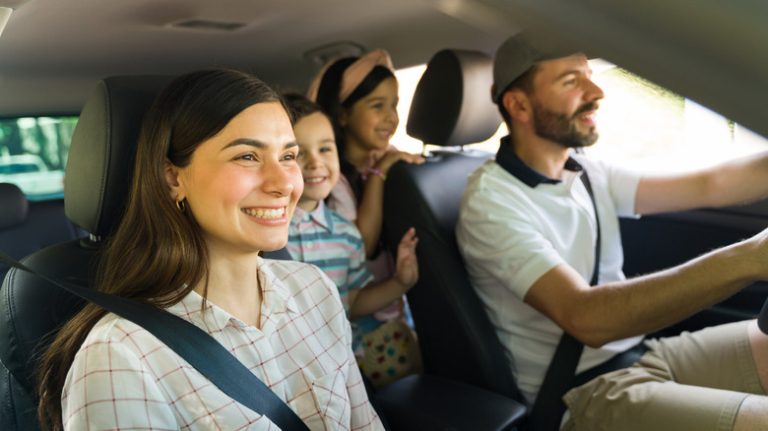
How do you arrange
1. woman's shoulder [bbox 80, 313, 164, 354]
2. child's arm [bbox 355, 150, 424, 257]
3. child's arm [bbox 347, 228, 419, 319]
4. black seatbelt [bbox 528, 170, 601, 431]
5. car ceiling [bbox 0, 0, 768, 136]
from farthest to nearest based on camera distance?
child's arm [bbox 355, 150, 424, 257]
child's arm [bbox 347, 228, 419, 319]
black seatbelt [bbox 528, 170, 601, 431]
woman's shoulder [bbox 80, 313, 164, 354]
car ceiling [bbox 0, 0, 768, 136]

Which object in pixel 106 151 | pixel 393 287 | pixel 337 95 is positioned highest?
pixel 106 151

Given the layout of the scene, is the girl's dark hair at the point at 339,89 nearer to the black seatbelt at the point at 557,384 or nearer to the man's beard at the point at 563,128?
the man's beard at the point at 563,128

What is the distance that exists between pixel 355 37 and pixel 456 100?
0.56 metres

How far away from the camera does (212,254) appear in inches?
51.2

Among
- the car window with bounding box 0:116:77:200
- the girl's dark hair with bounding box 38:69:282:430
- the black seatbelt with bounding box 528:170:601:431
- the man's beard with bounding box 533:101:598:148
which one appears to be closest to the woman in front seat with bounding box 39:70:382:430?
the girl's dark hair with bounding box 38:69:282:430

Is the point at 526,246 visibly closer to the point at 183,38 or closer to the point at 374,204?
the point at 374,204

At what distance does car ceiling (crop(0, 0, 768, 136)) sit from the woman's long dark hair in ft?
0.44

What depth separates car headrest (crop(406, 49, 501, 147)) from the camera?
2.24 metres

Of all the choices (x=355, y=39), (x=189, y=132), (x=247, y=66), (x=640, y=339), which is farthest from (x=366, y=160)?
(x=189, y=132)

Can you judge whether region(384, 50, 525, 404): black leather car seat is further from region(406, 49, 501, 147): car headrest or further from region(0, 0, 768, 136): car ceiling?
region(0, 0, 768, 136): car ceiling

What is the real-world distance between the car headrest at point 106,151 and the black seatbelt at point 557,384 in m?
1.17

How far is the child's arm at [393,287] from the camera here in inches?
78.4

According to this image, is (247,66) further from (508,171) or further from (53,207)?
(53,207)

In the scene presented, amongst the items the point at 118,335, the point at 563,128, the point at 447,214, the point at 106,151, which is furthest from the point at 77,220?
the point at 563,128
